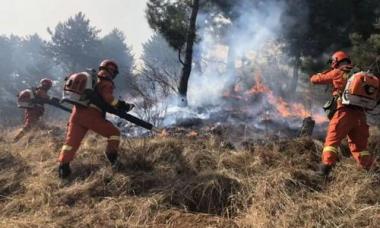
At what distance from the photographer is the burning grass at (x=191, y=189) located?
528cm

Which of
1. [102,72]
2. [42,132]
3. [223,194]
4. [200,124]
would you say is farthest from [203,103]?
[223,194]

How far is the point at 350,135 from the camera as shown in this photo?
21.5ft

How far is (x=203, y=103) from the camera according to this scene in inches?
613

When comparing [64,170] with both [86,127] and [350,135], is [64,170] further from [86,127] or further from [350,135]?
[350,135]

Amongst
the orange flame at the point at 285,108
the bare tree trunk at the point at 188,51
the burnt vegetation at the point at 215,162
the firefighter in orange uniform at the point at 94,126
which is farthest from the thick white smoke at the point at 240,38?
the firefighter in orange uniform at the point at 94,126

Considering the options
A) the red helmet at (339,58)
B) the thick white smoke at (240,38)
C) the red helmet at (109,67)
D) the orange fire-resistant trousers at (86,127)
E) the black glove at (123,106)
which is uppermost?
the thick white smoke at (240,38)

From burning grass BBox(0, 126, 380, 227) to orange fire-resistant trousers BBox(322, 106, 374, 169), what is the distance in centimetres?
23

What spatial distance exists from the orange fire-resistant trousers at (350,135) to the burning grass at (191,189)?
227mm

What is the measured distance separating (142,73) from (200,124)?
7.50ft

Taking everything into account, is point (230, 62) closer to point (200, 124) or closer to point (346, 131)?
point (200, 124)

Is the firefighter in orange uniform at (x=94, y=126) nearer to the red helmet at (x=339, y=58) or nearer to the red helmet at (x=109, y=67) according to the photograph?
the red helmet at (x=109, y=67)

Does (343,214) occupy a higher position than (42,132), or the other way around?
(42,132)

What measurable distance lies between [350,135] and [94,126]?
384 cm

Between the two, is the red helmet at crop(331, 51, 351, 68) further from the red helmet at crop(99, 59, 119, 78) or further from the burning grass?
the red helmet at crop(99, 59, 119, 78)
